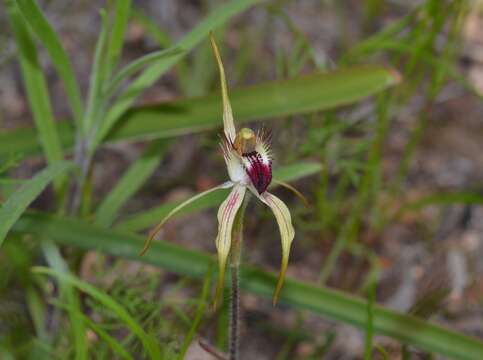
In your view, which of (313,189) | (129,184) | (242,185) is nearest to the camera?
(242,185)

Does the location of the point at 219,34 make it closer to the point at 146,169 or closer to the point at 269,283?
the point at 146,169

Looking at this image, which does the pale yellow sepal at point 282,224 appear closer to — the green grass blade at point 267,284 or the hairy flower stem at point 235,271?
the hairy flower stem at point 235,271

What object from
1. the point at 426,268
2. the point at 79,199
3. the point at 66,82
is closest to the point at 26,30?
the point at 66,82

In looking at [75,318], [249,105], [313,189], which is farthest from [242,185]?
[313,189]

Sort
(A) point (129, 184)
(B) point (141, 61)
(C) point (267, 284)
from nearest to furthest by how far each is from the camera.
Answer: (B) point (141, 61), (C) point (267, 284), (A) point (129, 184)

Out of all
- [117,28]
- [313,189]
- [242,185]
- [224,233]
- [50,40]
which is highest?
[313,189]

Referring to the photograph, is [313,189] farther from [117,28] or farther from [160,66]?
[117,28]

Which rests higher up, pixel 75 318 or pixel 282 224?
pixel 282 224

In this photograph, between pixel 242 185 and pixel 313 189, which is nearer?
pixel 242 185
